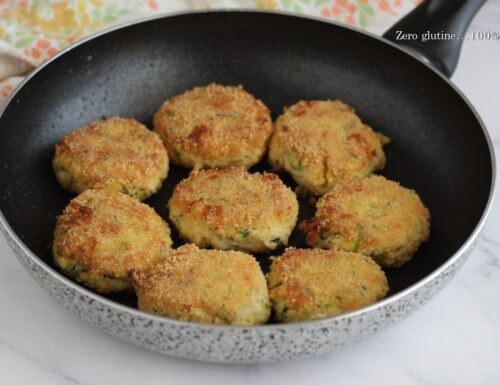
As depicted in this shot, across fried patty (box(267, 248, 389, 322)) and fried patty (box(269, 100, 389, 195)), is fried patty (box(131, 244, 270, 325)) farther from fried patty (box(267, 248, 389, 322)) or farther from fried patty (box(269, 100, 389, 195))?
fried patty (box(269, 100, 389, 195))

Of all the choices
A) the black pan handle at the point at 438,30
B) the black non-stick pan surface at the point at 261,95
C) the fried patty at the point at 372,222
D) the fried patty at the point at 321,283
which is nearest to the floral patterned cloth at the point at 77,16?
the black non-stick pan surface at the point at 261,95

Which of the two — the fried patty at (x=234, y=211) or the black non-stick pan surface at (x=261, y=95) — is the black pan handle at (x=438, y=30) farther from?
the fried patty at (x=234, y=211)

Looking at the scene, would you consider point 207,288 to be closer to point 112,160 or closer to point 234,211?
point 234,211

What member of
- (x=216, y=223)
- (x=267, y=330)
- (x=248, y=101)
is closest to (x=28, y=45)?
(x=248, y=101)

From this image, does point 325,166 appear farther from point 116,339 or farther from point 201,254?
point 116,339

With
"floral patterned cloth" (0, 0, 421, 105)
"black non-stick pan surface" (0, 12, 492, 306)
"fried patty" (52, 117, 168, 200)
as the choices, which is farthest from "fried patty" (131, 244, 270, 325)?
"floral patterned cloth" (0, 0, 421, 105)

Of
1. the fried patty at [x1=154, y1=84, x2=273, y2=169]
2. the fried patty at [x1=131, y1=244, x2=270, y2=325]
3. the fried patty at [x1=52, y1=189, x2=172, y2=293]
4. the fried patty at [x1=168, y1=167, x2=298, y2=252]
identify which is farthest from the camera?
the fried patty at [x1=154, y1=84, x2=273, y2=169]
